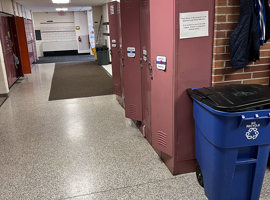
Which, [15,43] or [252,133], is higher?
[15,43]

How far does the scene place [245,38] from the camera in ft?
6.48

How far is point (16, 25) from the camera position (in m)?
7.46

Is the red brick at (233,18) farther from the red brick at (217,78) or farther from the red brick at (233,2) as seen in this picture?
the red brick at (217,78)

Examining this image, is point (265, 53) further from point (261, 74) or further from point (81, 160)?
point (81, 160)

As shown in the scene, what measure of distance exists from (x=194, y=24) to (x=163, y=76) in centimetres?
54

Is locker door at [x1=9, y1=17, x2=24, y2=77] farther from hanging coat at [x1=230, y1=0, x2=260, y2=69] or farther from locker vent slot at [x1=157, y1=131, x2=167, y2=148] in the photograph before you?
hanging coat at [x1=230, y1=0, x2=260, y2=69]

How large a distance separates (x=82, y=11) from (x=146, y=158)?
46.0 ft

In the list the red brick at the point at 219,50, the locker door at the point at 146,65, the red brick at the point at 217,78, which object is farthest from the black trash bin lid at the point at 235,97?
the locker door at the point at 146,65

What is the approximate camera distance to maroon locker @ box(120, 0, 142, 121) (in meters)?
3.03

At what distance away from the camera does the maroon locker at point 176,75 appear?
6.66 feet

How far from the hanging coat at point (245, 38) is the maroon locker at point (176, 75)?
0.66ft

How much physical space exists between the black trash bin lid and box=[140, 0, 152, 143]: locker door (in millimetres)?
855

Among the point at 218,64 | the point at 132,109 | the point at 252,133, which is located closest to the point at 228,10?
the point at 218,64

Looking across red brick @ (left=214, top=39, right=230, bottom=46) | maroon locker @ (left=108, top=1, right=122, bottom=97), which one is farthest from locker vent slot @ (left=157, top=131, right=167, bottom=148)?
maroon locker @ (left=108, top=1, right=122, bottom=97)
